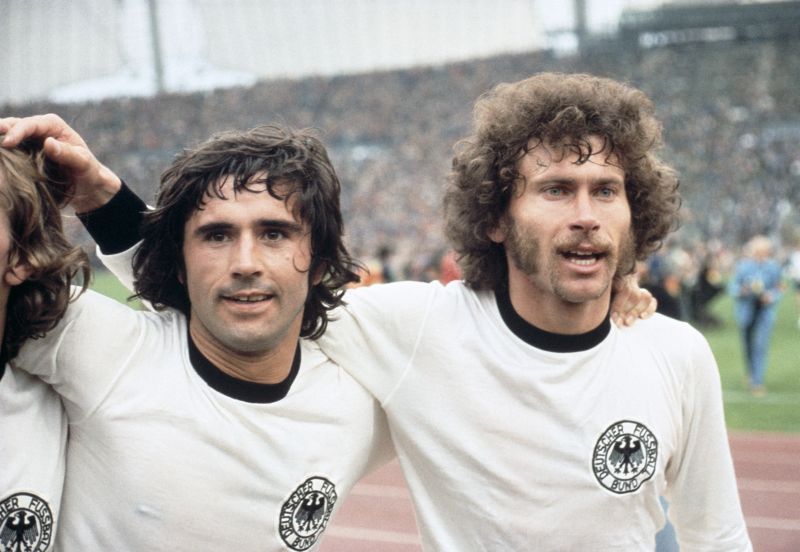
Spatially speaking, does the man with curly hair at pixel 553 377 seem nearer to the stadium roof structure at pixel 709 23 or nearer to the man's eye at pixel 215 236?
the man's eye at pixel 215 236

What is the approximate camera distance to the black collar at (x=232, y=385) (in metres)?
2.40

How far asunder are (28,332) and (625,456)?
60.8 inches

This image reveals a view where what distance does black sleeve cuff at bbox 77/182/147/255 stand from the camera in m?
2.52

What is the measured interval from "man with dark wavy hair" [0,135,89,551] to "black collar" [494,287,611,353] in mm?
1198

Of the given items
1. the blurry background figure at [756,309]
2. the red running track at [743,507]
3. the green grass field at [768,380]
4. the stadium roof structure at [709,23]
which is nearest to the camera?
the red running track at [743,507]

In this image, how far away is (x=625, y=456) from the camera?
8.43 ft

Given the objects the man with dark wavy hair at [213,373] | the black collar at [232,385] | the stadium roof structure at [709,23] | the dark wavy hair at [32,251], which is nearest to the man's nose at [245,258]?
the man with dark wavy hair at [213,373]

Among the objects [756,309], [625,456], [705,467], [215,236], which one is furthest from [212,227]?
[756,309]

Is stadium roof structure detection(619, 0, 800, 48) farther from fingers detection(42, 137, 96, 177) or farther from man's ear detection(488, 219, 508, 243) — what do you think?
fingers detection(42, 137, 96, 177)

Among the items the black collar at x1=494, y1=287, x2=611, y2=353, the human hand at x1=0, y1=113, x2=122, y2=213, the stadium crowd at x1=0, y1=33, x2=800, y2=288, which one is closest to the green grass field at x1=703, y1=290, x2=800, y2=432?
the black collar at x1=494, y1=287, x2=611, y2=353

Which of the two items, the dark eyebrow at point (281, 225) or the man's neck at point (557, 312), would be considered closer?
the dark eyebrow at point (281, 225)

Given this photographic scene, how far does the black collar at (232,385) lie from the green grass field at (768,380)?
254 inches

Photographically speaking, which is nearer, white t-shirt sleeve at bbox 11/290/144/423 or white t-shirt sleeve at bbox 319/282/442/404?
white t-shirt sleeve at bbox 11/290/144/423

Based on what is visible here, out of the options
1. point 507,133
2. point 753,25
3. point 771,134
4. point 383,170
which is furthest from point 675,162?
point 507,133
